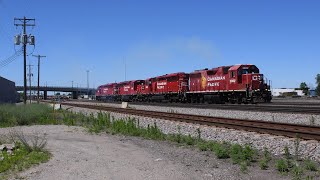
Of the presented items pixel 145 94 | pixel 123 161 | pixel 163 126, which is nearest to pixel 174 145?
pixel 123 161

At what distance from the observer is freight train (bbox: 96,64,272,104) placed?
36094 mm

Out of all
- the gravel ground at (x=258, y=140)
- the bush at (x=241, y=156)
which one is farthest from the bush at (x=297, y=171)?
the gravel ground at (x=258, y=140)

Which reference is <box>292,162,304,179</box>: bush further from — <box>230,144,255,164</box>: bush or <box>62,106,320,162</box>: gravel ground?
<box>62,106,320,162</box>: gravel ground

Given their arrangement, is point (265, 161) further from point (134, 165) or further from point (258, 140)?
point (258, 140)

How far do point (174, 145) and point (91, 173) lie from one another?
5.18 m

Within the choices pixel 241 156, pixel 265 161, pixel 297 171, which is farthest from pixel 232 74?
pixel 297 171

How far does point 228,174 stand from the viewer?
329 inches

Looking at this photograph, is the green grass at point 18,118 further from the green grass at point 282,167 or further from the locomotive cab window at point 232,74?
the locomotive cab window at point 232,74

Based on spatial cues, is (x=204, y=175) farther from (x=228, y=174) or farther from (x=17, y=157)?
(x=17, y=157)

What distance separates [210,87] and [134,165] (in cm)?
3375

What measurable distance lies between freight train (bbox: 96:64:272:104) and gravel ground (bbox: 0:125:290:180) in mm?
24889

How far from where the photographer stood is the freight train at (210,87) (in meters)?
36.1

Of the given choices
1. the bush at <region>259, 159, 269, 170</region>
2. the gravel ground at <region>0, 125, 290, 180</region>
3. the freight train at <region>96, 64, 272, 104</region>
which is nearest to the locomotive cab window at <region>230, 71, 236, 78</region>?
the freight train at <region>96, 64, 272, 104</region>

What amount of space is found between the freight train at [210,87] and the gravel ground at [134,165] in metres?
24.9
